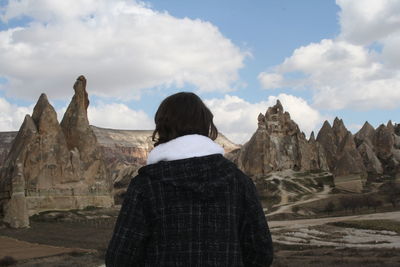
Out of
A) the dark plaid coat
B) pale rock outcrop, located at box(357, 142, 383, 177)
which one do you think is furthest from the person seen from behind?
pale rock outcrop, located at box(357, 142, 383, 177)

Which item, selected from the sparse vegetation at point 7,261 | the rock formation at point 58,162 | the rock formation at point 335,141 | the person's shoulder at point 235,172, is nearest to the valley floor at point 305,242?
the sparse vegetation at point 7,261

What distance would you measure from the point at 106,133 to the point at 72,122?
91.9m

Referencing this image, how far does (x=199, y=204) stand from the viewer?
2.70 m

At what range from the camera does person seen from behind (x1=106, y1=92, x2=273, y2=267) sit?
2.65 metres

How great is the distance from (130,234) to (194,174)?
1.39ft

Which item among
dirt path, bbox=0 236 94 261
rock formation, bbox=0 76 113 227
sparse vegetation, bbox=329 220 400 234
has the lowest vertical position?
sparse vegetation, bbox=329 220 400 234

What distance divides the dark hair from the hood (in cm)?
20

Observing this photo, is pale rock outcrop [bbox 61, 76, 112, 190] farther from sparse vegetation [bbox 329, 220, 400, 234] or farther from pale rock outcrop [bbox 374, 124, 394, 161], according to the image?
pale rock outcrop [bbox 374, 124, 394, 161]

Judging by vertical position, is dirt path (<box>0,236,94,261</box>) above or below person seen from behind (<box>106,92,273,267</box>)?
below

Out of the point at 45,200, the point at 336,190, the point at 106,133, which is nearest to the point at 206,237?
the point at 45,200

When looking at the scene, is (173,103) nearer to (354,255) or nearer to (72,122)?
(354,255)

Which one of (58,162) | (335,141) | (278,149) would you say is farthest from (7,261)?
(335,141)

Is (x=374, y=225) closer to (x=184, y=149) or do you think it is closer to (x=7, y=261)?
(x=7, y=261)

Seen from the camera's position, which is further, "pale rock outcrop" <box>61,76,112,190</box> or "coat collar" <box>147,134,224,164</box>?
"pale rock outcrop" <box>61,76,112,190</box>
